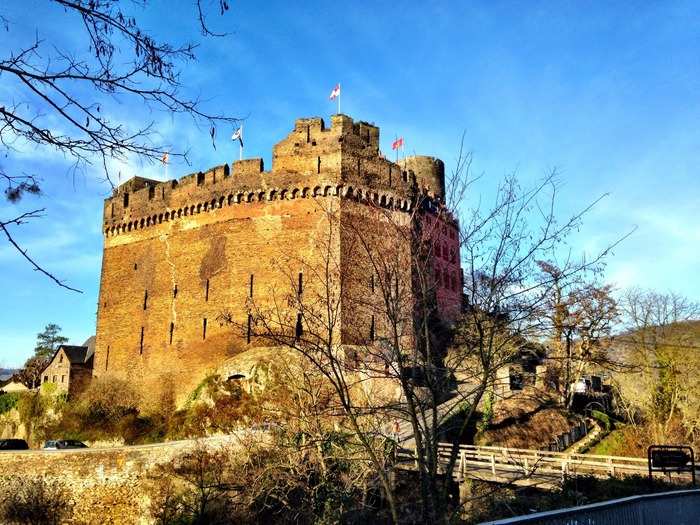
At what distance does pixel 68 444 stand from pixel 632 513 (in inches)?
989

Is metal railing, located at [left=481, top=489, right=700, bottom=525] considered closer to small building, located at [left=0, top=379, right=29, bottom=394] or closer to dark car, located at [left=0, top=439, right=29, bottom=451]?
dark car, located at [left=0, top=439, right=29, bottom=451]

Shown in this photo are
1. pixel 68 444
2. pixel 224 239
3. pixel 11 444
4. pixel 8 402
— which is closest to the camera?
pixel 68 444

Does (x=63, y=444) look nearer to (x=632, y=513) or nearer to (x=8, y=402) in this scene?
(x=8, y=402)

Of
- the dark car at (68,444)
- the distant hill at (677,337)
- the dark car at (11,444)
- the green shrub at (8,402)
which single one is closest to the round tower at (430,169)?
the distant hill at (677,337)

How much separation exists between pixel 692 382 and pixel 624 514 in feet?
69.8

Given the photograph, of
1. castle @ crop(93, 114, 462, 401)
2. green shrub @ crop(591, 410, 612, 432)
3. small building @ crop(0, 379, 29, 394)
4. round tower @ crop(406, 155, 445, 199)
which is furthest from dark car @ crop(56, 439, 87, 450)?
small building @ crop(0, 379, 29, 394)

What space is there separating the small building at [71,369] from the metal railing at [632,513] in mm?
31246

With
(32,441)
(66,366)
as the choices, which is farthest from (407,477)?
(66,366)

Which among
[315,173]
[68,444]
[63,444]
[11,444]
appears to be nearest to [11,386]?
[11,444]

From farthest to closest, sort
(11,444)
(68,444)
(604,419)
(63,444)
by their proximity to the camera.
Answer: (604,419) → (11,444) → (68,444) → (63,444)

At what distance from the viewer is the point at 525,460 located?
17.5 meters

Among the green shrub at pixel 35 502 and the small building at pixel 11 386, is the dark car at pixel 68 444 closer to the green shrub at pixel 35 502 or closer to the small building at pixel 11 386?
the green shrub at pixel 35 502

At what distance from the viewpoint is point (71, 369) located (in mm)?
36062

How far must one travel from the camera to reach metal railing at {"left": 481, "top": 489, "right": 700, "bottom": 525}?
5.25 metres
